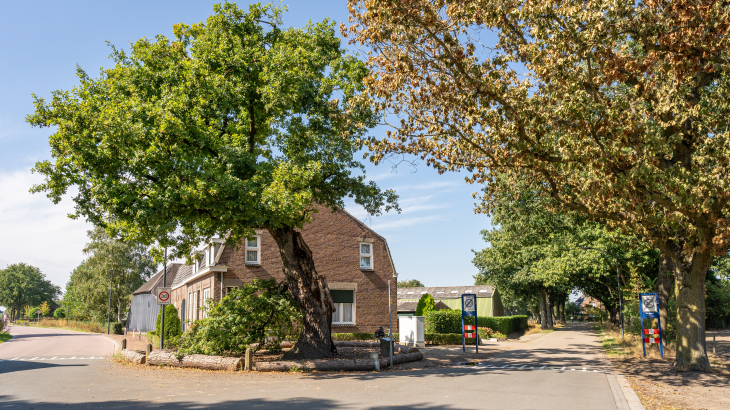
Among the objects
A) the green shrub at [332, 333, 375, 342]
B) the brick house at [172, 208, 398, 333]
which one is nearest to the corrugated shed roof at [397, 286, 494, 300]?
the brick house at [172, 208, 398, 333]

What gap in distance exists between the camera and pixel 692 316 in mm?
14070

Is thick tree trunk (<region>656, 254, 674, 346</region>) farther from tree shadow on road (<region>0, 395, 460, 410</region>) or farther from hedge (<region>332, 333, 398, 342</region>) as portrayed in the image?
tree shadow on road (<region>0, 395, 460, 410</region>)

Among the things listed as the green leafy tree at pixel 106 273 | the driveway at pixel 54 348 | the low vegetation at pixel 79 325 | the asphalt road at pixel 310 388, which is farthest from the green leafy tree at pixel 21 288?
the asphalt road at pixel 310 388

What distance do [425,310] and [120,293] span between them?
41.5m

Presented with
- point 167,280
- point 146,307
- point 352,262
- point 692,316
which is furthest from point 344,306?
point 146,307

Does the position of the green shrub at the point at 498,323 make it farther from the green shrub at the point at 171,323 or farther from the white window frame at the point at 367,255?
the green shrub at the point at 171,323

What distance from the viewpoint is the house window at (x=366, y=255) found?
30.8 m

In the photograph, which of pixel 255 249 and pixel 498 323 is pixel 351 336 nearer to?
pixel 255 249

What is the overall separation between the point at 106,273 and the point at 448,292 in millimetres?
41493

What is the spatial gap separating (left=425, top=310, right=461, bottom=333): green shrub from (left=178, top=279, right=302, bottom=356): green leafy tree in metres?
15.2

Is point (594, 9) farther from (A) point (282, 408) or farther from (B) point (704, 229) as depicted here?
(A) point (282, 408)

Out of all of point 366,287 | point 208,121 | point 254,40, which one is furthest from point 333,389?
point 366,287

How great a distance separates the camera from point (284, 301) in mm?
16047

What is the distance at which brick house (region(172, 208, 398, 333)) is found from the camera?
90.6 feet
